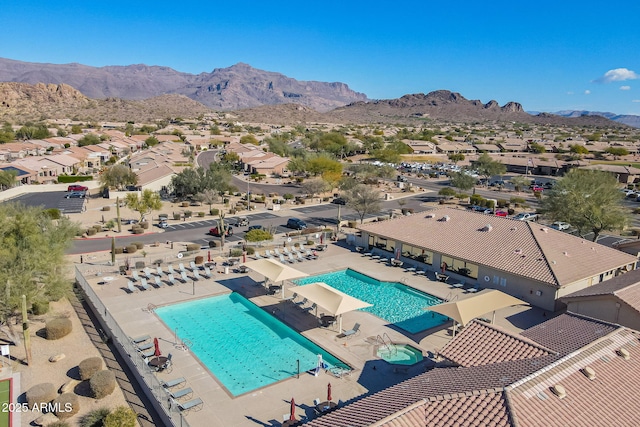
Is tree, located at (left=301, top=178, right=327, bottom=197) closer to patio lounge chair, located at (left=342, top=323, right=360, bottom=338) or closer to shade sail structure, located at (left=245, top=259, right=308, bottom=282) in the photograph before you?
shade sail structure, located at (left=245, top=259, right=308, bottom=282)

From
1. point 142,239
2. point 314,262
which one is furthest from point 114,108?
point 314,262

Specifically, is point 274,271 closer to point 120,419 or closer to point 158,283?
point 158,283

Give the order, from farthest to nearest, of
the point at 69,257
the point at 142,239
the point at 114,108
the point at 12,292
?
the point at 114,108 < the point at 142,239 < the point at 69,257 < the point at 12,292

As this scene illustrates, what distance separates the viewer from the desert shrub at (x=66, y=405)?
15.4m

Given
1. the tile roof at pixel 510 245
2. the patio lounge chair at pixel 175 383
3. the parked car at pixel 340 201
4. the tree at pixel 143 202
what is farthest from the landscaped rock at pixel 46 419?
the parked car at pixel 340 201

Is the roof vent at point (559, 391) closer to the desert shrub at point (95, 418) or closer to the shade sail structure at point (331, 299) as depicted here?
the shade sail structure at point (331, 299)

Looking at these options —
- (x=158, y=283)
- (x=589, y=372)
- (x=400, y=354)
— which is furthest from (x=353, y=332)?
(x=158, y=283)

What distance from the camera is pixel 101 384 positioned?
1661cm

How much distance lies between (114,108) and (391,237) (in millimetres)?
182234

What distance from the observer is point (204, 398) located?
1662cm

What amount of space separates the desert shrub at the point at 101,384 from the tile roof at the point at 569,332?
15.8m

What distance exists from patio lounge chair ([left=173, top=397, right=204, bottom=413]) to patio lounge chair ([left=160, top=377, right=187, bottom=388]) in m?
1.09

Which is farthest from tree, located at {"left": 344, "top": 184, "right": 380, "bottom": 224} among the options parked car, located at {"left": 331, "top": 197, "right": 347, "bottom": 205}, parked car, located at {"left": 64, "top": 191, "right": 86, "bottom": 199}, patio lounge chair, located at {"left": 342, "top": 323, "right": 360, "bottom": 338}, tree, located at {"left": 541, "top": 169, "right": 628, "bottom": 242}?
parked car, located at {"left": 64, "top": 191, "right": 86, "bottom": 199}

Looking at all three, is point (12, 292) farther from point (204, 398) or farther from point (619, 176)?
point (619, 176)
